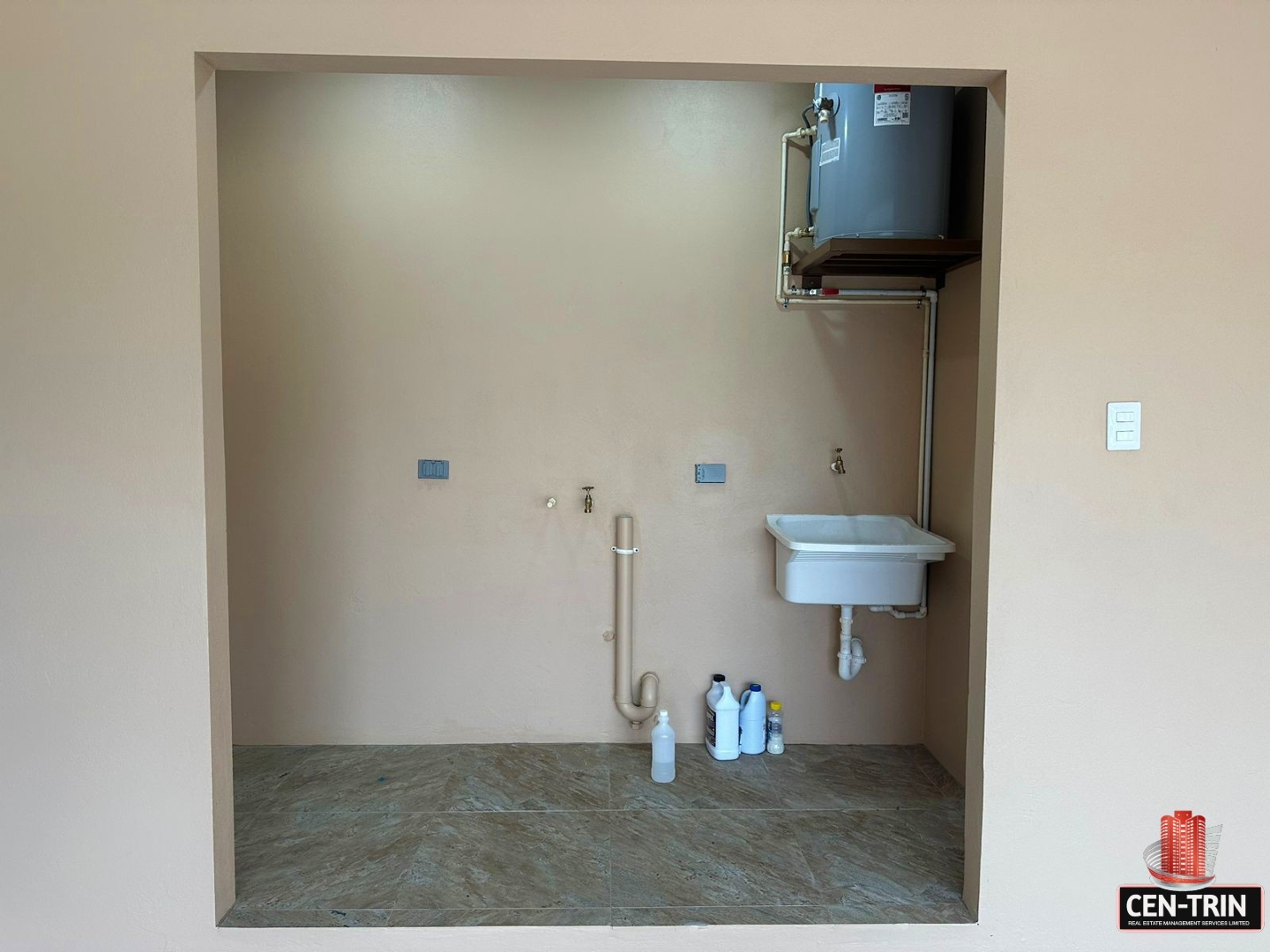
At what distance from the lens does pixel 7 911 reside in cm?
210

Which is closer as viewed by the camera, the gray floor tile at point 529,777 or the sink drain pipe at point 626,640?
the gray floor tile at point 529,777

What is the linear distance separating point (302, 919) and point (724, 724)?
4.86 feet

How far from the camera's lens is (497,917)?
2170 mm

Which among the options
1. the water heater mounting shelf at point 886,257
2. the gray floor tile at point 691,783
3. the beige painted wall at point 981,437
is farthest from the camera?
the gray floor tile at point 691,783

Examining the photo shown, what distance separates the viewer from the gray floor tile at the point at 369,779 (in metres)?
2.79

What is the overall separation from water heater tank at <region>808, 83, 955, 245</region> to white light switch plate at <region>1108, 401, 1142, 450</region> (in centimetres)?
90

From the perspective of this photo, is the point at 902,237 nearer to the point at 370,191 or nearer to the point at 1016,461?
the point at 1016,461

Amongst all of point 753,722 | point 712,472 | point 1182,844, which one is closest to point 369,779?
point 753,722

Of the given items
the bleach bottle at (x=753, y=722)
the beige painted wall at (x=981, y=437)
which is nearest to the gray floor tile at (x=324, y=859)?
the beige painted wall at (x=981, y=437)

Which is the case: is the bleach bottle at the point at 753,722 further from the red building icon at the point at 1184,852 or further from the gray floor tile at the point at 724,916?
the red building icon at the point at 1184,852

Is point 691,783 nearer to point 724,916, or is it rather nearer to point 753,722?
point 753,722

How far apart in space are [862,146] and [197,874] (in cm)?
262

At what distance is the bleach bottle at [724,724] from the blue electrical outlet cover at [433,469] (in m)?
1.19

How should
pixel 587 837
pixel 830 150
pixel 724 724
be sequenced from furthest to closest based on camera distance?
pixel 724 724 < pixel 830 150 < pixel 587 837
